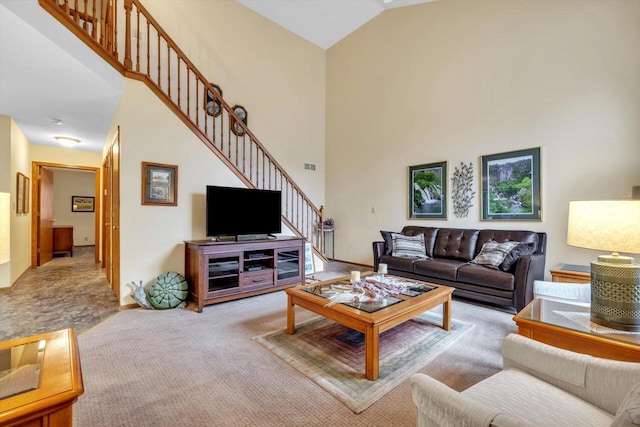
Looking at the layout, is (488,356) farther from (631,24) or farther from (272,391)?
(631,24)

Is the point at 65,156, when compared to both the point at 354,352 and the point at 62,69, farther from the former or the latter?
the point at 354,352

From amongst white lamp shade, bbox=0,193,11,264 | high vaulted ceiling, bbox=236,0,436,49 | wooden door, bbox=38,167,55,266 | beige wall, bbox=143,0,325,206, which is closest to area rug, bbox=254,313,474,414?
white lamp shade, bbox=0,193,11,264

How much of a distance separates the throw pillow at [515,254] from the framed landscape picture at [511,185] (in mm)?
631

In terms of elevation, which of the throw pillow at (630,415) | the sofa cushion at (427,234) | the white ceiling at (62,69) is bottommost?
the throw pillow at (630,415)

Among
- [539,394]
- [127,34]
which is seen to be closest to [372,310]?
[539,394]

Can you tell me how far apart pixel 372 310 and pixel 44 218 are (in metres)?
7.28

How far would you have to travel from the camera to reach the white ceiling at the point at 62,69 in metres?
2.44

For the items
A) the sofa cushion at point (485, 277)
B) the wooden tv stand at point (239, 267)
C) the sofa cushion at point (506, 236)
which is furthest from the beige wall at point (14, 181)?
the sofa cushion at point (506, 236)

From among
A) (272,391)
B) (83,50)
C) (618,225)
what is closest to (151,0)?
(83,50)

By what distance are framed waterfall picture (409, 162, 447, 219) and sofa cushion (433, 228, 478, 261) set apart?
0.43 meters

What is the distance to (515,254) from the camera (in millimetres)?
3328

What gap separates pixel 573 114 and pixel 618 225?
3028mm

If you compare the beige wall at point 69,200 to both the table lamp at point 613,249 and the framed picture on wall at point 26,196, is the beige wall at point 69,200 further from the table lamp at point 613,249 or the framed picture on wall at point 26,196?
the table lamp at point 613,249

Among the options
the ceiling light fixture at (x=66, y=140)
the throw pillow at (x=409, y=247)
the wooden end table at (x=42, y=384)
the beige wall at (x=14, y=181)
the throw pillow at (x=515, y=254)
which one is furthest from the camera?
the ceiling light fixture at (x=66, y=140)
